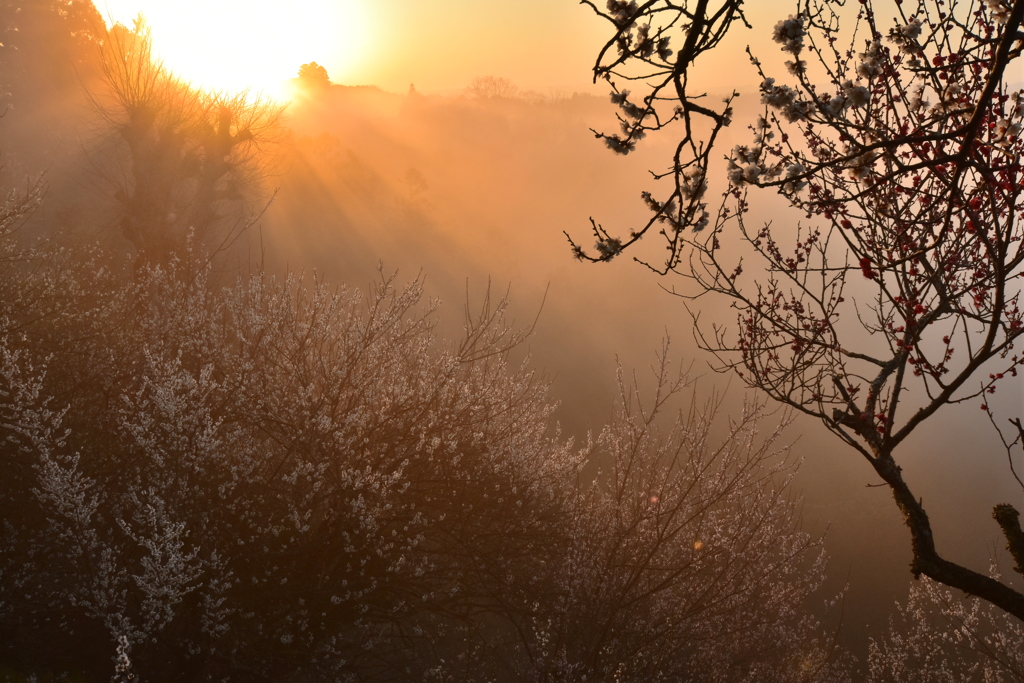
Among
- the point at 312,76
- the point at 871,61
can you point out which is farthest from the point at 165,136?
the point at 312,76

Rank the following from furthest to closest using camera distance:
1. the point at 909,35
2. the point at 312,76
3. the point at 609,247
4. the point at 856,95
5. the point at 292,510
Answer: the point at 312,76 → the point at 292,510 → the point at 909,35 → the point at 856,95 → the point at 609,247

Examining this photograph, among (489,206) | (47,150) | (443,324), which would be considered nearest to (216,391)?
(443,324)

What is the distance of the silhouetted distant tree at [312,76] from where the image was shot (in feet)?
186

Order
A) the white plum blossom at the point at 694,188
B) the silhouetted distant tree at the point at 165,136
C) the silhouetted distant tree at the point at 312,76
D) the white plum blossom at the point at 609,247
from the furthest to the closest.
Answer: the silhouetted distant tree at the point at 312,76 → the silhouetted distant tree at the point at 165,136 → the white plum blossom at the point at 609,247 → the white plum blossom at the point at 694,188

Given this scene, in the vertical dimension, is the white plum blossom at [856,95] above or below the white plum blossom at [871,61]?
below

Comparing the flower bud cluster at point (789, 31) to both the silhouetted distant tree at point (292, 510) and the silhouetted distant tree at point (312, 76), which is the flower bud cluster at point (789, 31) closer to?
the silhouetted distant tree at point (292, 510)

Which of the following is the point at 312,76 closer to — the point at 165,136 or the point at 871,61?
the point at 165,136

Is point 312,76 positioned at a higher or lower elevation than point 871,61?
higher

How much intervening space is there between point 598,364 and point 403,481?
83.4 ft

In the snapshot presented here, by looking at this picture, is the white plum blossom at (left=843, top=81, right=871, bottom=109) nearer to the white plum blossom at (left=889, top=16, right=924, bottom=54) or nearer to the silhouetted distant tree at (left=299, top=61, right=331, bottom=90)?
the white plum blossom at (left=889, top=16, right=924, bottom=54)

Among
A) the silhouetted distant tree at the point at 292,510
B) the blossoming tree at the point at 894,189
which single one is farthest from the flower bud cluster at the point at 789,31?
the silhouetted distant tree at the point at 292,510

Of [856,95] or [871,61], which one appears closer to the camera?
[856,95]

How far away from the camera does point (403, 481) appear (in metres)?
6.34

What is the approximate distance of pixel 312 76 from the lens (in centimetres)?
5691
